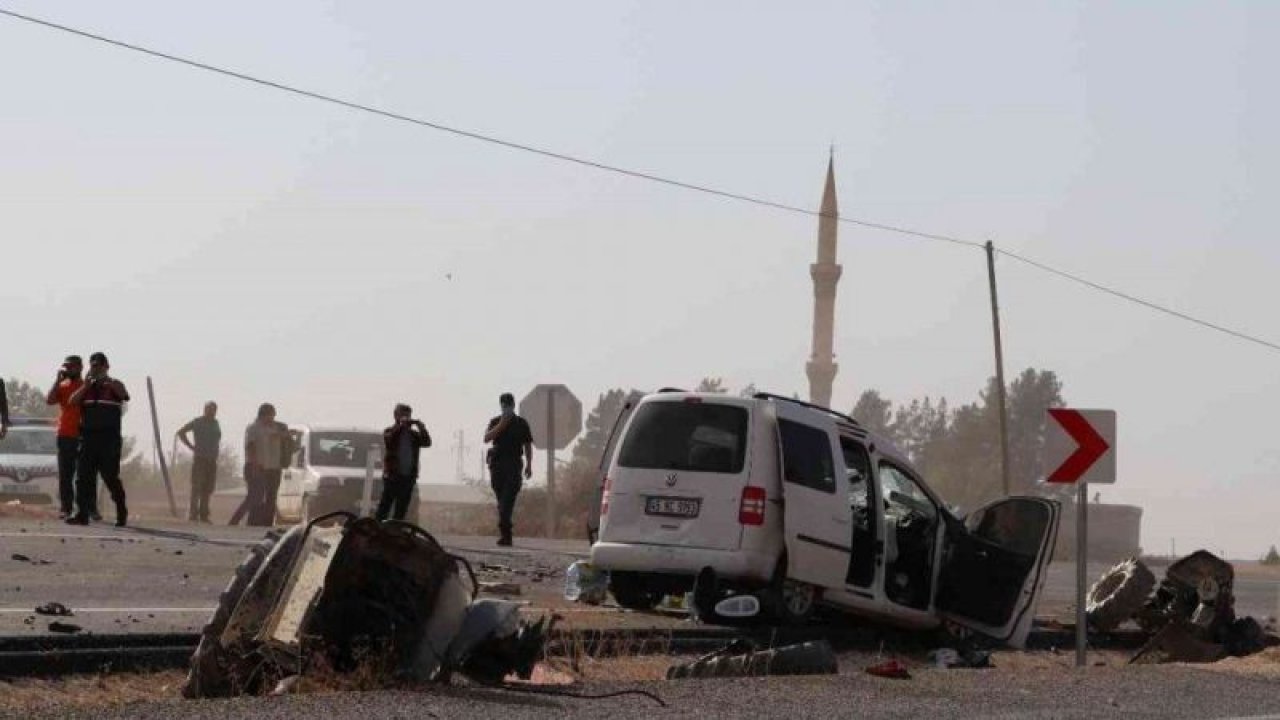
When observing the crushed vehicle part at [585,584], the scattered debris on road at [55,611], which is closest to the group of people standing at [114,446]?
the crushed vehicle part at [585,584]

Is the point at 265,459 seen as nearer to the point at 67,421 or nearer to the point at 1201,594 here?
the point at 67,421

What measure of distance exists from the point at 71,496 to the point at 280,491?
9.96m

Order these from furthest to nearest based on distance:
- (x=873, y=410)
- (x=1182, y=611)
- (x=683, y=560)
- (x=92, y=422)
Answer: (x=873, y=410)
(x=92, y=422)
(x=1182, y=611)
(x=683, y=560)

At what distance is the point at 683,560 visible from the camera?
19734 millimetres

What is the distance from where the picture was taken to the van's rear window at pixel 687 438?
19781mm

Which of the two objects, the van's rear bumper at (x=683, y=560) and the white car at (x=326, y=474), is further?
the white car at (x=326, y=474)

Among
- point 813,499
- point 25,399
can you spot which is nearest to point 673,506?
point 813,499

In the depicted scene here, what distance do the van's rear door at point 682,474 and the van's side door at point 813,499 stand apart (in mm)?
360

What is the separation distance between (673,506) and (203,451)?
1702 cm

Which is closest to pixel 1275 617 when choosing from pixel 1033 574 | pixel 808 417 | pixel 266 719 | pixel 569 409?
pixel 1033 574

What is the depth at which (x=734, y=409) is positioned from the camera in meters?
19.8

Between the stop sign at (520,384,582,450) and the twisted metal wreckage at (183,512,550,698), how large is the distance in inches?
903

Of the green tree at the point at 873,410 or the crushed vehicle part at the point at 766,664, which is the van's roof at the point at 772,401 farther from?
the green tree at the point at 873,410

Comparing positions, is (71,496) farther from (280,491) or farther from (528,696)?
(528,696)
